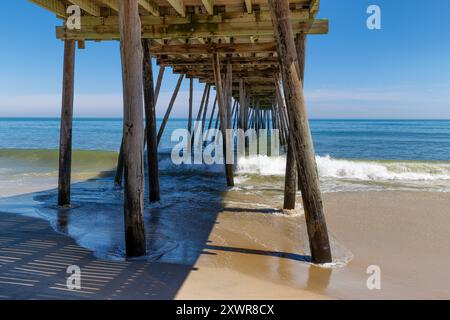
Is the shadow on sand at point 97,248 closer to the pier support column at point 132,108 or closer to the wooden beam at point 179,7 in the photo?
the pier support column at point 132,108

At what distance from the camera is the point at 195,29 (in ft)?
20.4

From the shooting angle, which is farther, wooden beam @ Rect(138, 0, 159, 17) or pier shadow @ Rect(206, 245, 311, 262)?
wooden beam @ Rect(138, 0, 159, 17)

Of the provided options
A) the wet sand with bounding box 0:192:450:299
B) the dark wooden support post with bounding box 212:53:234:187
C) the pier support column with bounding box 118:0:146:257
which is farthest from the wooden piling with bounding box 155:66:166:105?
the pier support column with bounding box 118:0:146:257

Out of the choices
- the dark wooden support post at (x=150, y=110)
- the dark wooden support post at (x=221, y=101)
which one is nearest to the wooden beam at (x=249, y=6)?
the dark wooden support post at (x=150, y=110)

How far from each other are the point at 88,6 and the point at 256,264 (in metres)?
4.67

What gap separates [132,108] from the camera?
12.3 ft

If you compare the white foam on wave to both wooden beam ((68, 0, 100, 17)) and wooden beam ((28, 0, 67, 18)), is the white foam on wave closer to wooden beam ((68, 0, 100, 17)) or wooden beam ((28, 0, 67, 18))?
wooden beam ((68, 0, 100, 17))

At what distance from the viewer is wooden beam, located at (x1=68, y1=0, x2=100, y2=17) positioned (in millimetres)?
5587

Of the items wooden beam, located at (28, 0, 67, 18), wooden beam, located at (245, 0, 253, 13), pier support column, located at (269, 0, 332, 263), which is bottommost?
pier support column, located at (269, 0, 332, 263)

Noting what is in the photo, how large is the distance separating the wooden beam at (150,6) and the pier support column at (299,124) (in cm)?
257

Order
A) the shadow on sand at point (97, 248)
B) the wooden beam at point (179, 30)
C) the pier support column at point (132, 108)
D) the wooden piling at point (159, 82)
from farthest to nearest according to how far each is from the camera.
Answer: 1. the wooden piling at point (159, 82)
2. the wooden beam at point (179, 30)
3. the pier support column at point (132, 108)
4. the shadow on sand at point (97, 248)

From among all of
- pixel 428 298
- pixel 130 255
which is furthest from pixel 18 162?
pixel 428 298

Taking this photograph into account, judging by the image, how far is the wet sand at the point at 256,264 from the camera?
3184mm

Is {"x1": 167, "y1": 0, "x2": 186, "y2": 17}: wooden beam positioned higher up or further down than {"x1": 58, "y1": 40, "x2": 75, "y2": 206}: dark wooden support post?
higher up
